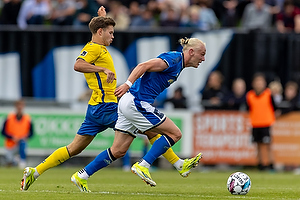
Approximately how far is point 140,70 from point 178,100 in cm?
898

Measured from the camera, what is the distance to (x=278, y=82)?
18250mm

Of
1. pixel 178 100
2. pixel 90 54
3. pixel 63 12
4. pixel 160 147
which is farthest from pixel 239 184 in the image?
pixel 63 12

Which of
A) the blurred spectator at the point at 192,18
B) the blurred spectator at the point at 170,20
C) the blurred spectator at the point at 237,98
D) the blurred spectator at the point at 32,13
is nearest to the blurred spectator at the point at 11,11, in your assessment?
the blurred spectator at the point at 32,13

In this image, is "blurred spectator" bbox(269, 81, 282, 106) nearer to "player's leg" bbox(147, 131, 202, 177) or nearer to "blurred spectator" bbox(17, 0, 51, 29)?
"blurred spectator" bbox(17, 0, 51, 29)

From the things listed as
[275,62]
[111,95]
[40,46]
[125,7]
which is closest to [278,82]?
[275,62]

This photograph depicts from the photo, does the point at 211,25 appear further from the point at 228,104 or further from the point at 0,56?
Answer: the point at 0,56

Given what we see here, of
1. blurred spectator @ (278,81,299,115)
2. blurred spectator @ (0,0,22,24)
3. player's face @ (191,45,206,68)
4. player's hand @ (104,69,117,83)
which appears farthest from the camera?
blurred spectator @ (0,0,22,24)

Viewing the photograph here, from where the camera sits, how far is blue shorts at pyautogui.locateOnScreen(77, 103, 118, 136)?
30.2 ft

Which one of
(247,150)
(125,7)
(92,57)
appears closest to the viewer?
(92,57)

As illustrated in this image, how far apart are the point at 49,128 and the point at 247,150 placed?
513 cm

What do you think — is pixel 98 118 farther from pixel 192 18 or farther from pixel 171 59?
pixel 192 18

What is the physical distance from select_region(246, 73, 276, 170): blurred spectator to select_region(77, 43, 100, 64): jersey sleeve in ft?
25.2

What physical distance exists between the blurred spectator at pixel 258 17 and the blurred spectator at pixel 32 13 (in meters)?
5.82

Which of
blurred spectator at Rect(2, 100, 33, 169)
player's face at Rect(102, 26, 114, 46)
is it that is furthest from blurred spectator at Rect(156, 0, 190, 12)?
player's face at Rect(102, 26, 114, 46)
